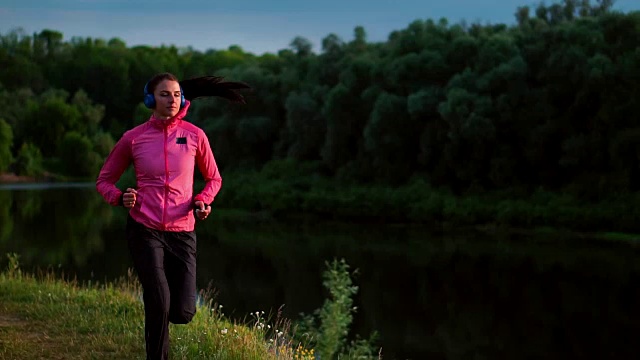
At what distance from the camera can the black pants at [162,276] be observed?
193 inches

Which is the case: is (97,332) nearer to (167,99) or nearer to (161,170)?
(161,170)

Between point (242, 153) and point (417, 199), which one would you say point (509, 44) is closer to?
point (417, 199)

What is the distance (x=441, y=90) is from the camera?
38.1 meters

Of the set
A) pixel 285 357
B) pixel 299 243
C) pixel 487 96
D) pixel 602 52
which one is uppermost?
pixel 602 52

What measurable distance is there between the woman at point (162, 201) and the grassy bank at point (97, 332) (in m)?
1.02

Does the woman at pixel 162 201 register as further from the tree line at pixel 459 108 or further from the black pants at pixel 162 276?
the tree line at pixel 459 108

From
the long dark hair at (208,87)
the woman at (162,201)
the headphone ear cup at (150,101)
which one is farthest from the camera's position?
the long dark hair at (208,87)

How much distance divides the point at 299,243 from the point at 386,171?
1163cm

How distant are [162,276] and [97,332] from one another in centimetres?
255

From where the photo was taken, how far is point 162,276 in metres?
4.94

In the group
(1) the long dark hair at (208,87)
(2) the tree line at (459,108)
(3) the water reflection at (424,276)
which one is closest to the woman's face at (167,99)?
(1) the long dark hair at (208,87)

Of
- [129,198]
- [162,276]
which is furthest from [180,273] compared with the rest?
[129,198]

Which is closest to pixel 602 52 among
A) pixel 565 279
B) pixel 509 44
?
pixel 509 44

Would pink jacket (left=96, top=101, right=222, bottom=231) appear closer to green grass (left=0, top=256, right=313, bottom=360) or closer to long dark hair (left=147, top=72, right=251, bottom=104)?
long dark hair (left=147, top=72, right=251, bottom=104)
